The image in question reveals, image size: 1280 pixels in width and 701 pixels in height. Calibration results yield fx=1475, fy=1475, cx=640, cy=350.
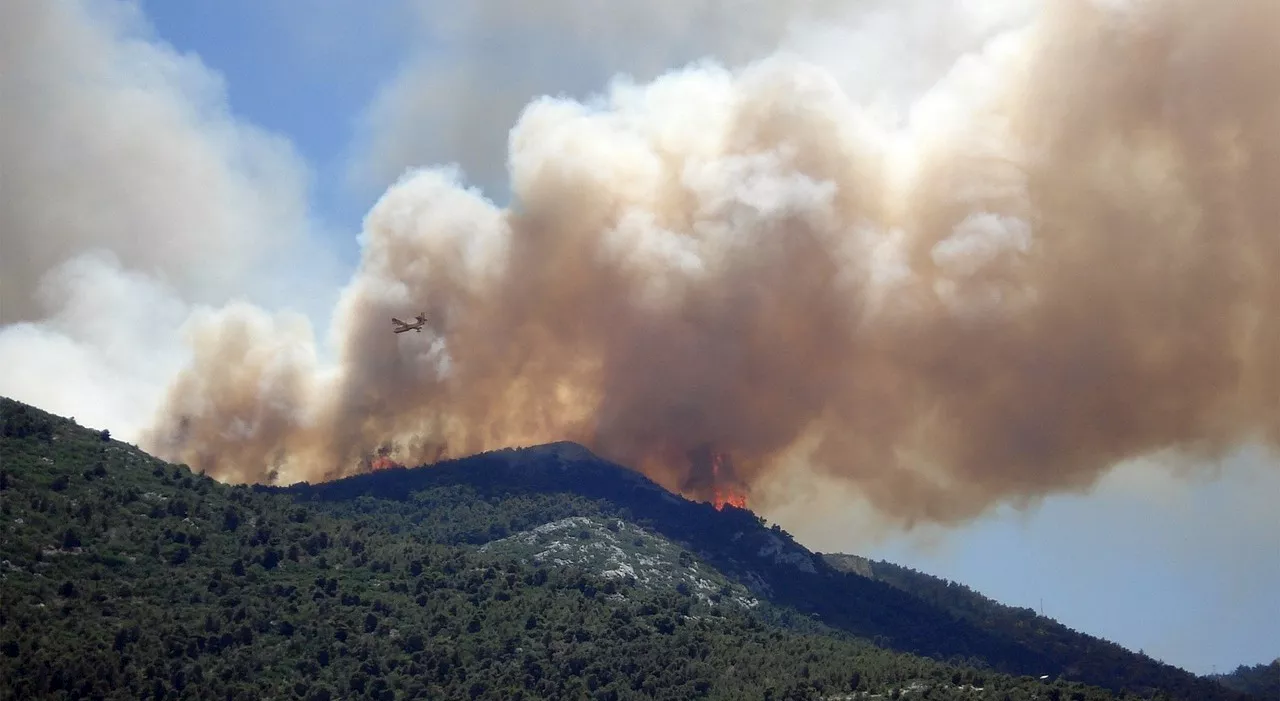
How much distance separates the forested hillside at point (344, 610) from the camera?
114062mm

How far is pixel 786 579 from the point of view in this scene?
566ft

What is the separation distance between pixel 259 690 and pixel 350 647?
11.0 metres

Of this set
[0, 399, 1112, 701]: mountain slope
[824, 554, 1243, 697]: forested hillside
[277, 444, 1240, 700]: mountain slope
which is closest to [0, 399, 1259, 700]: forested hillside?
[0, 399, 1112, 701]: mountain slope

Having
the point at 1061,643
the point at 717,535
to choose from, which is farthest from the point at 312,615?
the point at 1061,643

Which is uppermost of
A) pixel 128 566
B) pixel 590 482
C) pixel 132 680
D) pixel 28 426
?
pixel 590 482

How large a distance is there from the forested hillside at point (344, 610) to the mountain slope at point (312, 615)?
0.22 metres

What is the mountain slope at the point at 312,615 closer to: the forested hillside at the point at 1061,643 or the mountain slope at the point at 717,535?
the mountain slope at the point at 717,535

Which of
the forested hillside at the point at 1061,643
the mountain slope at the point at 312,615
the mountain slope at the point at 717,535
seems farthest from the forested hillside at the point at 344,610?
the forested hillside at the point at 1061,643

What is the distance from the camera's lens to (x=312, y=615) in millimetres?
129500

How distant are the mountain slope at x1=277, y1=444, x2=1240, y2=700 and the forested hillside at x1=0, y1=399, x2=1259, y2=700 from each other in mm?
3585

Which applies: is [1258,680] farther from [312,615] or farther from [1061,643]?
[312,615]

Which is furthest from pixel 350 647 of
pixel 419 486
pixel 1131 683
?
pixel 1131 683

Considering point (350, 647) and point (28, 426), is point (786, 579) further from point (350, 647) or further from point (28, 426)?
point (28, 426)

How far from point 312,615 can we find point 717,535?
59162 mm
